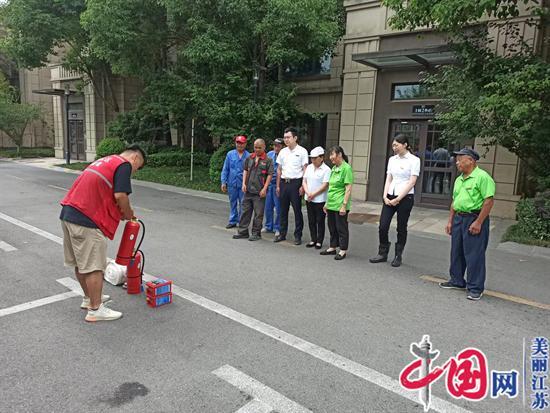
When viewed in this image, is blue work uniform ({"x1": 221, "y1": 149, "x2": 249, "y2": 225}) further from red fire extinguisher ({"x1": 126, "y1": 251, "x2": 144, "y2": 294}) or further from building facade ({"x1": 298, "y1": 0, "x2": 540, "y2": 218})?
building facade ({"x1": 298, "y1": 0, "x2": 540, "y2": 218})

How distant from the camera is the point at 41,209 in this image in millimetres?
9422

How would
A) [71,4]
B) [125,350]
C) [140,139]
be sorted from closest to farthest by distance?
1. [125,350]
2. [71,4]
3. [140,139]

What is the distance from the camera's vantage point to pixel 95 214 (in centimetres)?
371

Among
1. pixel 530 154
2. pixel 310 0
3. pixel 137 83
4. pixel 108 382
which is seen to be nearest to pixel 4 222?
pixel 108 382

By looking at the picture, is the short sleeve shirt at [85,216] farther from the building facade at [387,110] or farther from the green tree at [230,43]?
the green tree at [230,43]

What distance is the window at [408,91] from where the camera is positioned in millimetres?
11508

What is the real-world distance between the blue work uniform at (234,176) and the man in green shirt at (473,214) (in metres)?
4.25

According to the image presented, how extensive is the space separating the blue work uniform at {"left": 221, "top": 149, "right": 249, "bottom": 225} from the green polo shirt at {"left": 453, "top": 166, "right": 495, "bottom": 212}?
4244 millimetres

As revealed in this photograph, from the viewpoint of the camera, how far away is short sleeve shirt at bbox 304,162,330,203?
652cm

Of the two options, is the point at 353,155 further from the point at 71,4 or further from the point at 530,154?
the point at 71,4

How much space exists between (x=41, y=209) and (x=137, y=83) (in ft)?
54.5

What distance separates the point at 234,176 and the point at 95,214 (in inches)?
178

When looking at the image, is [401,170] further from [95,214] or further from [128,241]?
[95,214]

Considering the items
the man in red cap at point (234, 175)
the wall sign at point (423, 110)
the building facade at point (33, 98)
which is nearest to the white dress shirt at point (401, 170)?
the man in red cap at point (234, 175)
